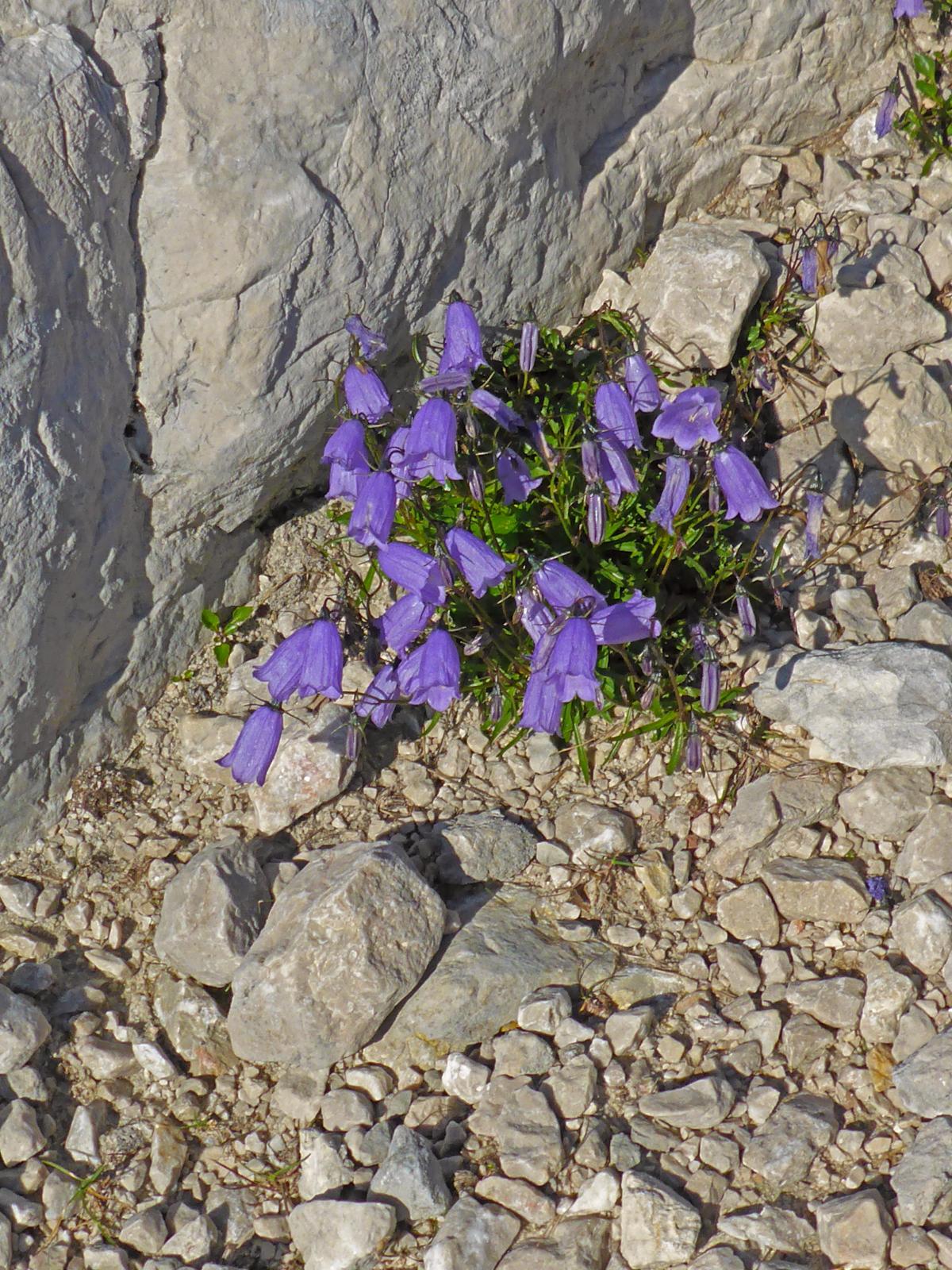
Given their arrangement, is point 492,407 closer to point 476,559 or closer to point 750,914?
point 476,559

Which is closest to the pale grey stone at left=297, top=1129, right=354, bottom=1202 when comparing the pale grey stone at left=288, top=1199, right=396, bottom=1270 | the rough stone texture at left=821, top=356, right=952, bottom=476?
the pale grey stone at left=288, top=1199, right=396, bottom=1270

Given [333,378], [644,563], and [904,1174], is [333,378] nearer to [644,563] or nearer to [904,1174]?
[644,563]

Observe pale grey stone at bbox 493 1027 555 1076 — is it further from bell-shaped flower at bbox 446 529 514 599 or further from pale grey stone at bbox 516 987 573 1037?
bell-shaped flower at bbox 446 529 514 599

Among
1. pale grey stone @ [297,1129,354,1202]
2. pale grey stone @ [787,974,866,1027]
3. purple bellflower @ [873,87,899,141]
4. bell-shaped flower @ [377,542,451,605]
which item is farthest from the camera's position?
purple bellflower @ [873,87,899,141]

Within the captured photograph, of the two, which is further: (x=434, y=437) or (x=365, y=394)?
(x=365, y=394)

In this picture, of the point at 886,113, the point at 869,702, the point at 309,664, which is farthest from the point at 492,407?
the point at 886,113
